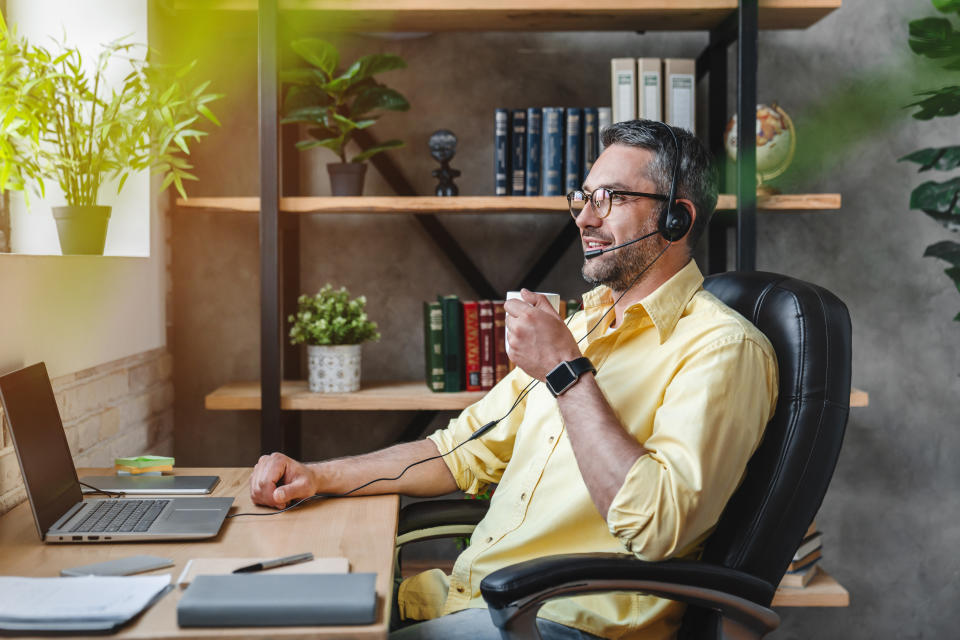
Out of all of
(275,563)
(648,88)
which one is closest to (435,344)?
(648,88)

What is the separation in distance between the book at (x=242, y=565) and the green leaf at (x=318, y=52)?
133cm

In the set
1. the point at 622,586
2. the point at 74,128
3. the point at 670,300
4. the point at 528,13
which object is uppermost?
the point at 528,13

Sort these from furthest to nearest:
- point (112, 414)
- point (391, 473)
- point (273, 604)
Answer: point (112, 414) < point (391, 473) < point (273, 604)

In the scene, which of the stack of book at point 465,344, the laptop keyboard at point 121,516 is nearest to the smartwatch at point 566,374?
the laptop keyboard at point 121,516

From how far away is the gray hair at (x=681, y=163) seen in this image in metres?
1.42

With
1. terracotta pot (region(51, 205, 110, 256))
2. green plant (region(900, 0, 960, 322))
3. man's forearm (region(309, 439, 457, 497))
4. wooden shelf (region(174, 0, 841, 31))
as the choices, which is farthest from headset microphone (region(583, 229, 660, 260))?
green plant (region(900, 0, 960, 322))

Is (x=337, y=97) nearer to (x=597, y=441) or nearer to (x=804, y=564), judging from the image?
(x=597, y=441)

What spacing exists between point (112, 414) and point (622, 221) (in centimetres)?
126

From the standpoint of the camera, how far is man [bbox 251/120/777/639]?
3.74 feet

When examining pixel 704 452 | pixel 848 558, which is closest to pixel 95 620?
pixel 704 452

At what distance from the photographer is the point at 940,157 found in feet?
7.03

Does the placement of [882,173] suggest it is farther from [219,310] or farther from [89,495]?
[89,495]

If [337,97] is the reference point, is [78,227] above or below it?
below

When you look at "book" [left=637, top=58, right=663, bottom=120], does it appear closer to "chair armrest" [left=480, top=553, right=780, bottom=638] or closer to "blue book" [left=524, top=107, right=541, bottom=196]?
"blue book" [left=524, top=107, right=541, bottom=196]
